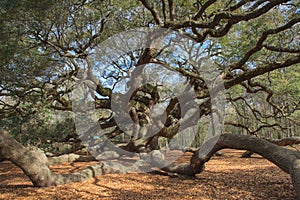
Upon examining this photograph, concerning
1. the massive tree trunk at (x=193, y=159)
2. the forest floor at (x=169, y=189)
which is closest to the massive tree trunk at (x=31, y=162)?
the massive tree trunk at (x=193, y=159)

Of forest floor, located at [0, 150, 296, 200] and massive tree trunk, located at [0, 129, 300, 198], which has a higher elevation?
massive tree trunk, located at [0, 129, 300, 198]

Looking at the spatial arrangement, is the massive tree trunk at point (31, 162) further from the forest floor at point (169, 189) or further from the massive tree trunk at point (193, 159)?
the forest floor at point (169, 189)

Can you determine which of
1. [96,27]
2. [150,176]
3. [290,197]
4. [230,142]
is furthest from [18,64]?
[290,197]

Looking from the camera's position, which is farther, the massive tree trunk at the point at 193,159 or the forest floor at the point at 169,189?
the forest floor at the point at 169,189

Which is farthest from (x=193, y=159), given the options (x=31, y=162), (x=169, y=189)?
(x=31, y=162)

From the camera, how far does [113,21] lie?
22.6 feet

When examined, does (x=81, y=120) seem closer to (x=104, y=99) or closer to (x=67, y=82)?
(x=104, y=99)

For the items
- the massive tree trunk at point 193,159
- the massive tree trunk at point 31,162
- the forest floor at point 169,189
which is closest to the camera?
the massive tree trunk at point 193,159

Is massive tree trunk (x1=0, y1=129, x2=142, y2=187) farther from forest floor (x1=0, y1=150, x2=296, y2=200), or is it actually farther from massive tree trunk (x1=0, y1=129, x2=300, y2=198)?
forest floor (x1=0, y1=150, x2=296, y2=200)

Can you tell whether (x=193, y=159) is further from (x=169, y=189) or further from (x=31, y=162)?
(x=31, y=162)

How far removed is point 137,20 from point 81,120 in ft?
14.5

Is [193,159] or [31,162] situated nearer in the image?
[31,162]

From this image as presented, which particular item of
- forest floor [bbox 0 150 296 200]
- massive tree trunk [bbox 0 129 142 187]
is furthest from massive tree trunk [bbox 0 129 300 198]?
forest floor [bbox 0 150 296 200]

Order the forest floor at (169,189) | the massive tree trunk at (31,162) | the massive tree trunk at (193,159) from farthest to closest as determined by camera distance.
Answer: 1. the massive tree trunk at (31,162)
2. the forest floor at (169,189)
3. the massive tree trunk at (193,159)
